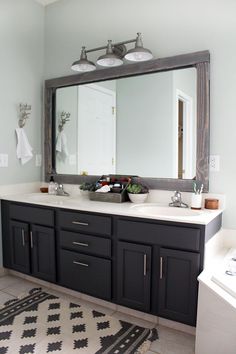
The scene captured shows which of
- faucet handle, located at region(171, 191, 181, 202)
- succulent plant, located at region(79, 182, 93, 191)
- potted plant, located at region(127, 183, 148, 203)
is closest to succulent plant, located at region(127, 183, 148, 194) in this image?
potted plant, located at region(127, 183, 148, 203)

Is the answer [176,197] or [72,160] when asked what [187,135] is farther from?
[72,160]

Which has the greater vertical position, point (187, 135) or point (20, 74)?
point (20, 74)

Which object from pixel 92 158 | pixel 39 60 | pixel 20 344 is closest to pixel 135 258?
pixel 20 344

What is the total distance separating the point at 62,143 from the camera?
3.09 meters

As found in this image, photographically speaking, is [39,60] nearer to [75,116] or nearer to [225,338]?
[75,116]

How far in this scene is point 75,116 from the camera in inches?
118

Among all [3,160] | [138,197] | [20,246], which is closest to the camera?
[138,197]

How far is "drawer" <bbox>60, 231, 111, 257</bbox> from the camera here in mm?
2131

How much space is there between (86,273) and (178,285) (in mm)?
737

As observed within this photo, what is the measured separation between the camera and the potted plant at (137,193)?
2.42 m

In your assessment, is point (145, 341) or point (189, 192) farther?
point (189, 192)

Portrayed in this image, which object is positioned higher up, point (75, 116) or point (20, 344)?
point (75, 116)

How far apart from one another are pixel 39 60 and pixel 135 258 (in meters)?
2.35

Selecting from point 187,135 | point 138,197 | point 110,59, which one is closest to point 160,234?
point 138,197
